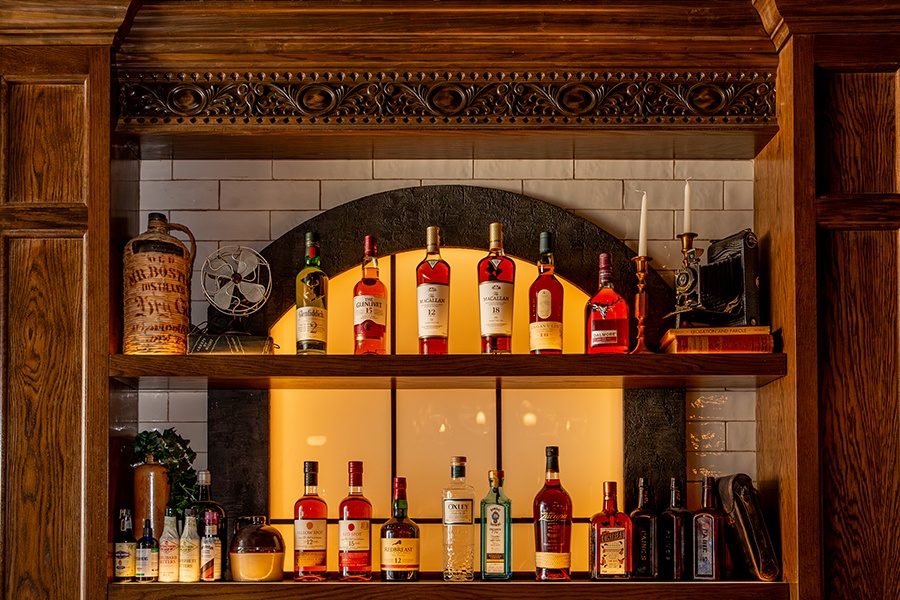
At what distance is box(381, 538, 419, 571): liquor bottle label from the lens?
2736 mm

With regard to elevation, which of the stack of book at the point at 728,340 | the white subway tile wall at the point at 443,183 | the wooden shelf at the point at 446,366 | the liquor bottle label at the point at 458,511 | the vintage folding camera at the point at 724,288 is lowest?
the liquor bottle label at the point at 458,511

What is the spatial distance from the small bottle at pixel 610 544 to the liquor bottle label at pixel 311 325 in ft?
2.60

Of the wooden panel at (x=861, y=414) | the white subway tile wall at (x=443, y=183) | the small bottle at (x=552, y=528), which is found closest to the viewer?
the wooden panel at (x=861, y=414)

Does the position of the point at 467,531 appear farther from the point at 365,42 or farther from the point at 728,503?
the point at 365,42

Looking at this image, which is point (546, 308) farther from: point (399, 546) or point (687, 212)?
point (399, 546)

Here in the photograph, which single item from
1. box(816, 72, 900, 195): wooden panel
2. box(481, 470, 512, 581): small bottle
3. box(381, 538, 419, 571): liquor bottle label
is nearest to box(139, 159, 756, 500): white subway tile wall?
box(816, 72, 900, 195): wooden panel

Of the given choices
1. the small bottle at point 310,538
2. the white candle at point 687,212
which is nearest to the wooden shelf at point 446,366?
the small bottle at point 310,538

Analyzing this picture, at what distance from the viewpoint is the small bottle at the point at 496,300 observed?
2.81 metres

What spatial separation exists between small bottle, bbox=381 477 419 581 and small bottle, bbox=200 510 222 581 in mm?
400

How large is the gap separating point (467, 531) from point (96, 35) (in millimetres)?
1504

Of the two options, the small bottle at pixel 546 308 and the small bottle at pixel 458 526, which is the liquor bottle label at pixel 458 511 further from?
the small bottle at pixel 546 308

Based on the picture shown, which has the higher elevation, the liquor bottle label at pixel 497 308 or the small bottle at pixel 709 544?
the liquor bottle label at pixel 497 308

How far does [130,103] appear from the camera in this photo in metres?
2.82

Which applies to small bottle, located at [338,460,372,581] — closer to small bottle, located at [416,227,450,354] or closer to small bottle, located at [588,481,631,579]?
small bottle, located at [416,227,450,354]
